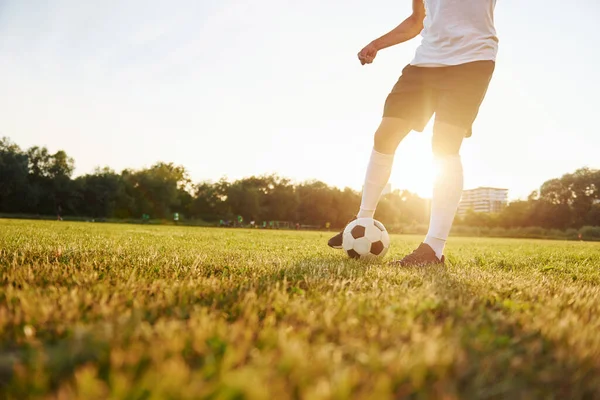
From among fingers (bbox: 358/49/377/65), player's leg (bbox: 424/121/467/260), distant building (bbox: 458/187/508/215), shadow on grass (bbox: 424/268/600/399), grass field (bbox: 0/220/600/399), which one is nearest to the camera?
grass field (bbox: 0/220/600/399)

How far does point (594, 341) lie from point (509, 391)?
58 cm

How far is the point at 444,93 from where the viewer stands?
3691mm

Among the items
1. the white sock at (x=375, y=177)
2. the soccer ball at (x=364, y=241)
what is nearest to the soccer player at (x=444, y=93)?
the white sock at (x=375, y=177)

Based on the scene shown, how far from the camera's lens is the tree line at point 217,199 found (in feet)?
173

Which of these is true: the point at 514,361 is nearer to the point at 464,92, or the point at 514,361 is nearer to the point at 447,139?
the point at 447,139

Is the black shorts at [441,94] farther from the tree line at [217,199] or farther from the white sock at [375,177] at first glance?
the tree line at [217,199]

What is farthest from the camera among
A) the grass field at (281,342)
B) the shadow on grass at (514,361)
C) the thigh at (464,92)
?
the thigh at (464,92)

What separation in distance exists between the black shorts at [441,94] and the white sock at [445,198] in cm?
35

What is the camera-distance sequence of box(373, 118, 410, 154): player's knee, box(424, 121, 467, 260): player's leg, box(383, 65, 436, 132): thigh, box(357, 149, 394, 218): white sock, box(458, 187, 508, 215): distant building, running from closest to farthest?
box(424, 121, 467, 260): player's leg < box(383, 65, 436, 132): thigh < box(373, 118, 410, 154): player's knee < box(357, 149, 394, 218): white sock < box(458, 187, 508, 215): distant building

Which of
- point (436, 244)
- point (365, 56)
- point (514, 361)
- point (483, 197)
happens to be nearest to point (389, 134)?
point (365, 56)

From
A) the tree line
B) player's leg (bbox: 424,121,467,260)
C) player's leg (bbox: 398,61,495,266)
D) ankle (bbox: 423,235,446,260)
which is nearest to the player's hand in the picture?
player's leg (bbox: 398,61,495,266)

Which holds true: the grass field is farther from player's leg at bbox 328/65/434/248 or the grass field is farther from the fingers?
the fingers

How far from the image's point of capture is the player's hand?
4.47m

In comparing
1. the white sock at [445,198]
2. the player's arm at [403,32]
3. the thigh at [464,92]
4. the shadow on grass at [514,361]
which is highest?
the player's arm at [403,32]
